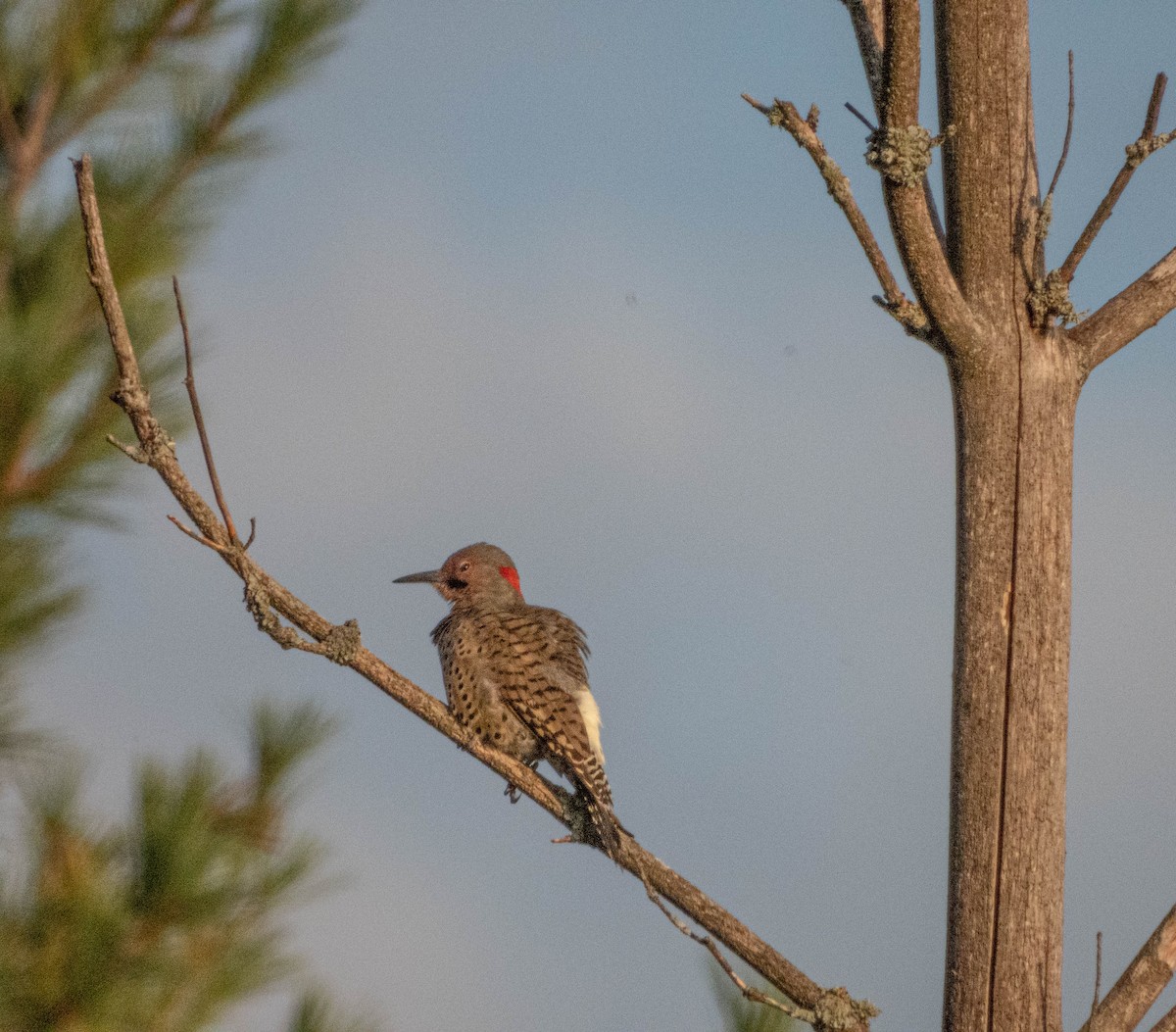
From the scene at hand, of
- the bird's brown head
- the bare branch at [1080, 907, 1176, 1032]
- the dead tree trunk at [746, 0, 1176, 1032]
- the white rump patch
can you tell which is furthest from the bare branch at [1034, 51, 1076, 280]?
the bird's brown head

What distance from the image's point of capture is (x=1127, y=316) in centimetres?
287

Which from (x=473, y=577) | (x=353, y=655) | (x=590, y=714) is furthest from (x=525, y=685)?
(x=353, y=655)

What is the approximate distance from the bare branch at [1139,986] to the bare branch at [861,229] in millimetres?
1227

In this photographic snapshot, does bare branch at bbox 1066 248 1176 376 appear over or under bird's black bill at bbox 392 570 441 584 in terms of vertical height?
over

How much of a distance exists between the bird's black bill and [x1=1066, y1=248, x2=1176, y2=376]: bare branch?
2.92 m

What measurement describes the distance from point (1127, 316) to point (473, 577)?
9.32 ft

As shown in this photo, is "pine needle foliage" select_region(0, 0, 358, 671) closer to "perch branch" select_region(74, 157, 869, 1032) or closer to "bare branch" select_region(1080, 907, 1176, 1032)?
"perch branch" select_region(74, 157, 869, 1032)

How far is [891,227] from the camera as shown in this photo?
9.12 feet

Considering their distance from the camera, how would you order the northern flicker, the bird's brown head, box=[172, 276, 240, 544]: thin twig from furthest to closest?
the bird's brown head < the northern flicker < box=[172, 276, 240, 544]: thin twig

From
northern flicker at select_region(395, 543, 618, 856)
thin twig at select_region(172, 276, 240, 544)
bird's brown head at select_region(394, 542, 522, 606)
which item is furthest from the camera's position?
bird's brown head at select_region(394, 542, 522, 606)

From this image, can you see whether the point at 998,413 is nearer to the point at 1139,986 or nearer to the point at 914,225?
the point at 914,225

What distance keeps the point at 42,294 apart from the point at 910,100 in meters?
2.14

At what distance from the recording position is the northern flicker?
4.16 meters

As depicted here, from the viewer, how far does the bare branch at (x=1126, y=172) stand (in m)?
Result: 2.74
